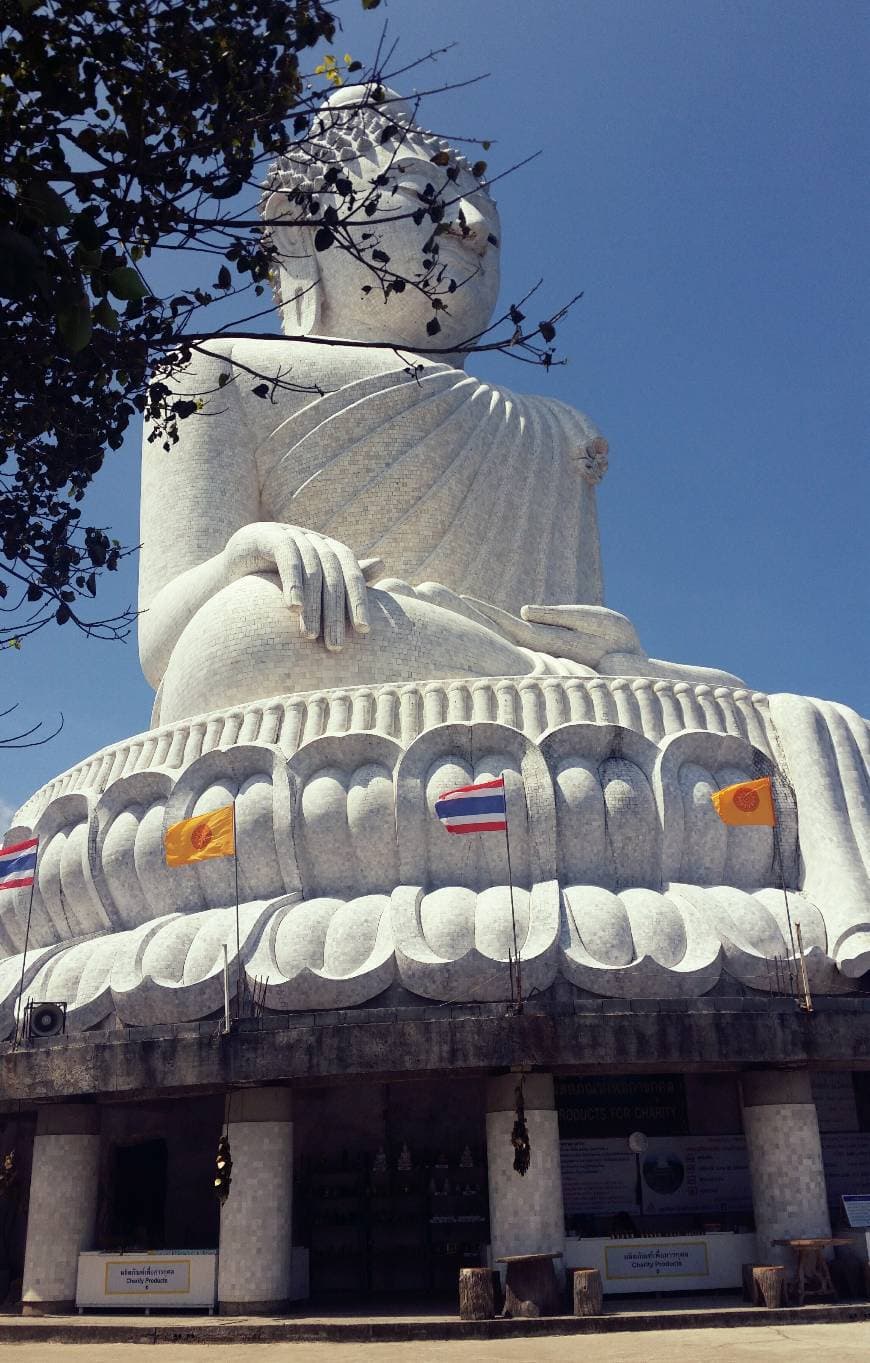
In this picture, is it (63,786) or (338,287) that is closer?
(63,786)

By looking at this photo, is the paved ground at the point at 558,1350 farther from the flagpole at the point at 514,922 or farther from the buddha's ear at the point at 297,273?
the buddha's ear at the point at 297,273

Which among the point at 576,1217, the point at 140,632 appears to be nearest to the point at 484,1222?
the point at 576,1217

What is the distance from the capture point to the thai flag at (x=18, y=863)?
13891mm

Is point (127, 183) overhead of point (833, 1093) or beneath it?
overhead

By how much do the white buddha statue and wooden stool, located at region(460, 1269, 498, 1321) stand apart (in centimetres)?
677

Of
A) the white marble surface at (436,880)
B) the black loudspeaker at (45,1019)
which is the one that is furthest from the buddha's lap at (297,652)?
the black loudspeaker at (45,1019)

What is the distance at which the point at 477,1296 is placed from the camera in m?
10.4

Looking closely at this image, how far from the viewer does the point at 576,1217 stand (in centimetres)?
1321

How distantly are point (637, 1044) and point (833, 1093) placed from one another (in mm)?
4240

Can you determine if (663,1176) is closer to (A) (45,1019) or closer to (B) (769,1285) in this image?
(B) (769,1285)

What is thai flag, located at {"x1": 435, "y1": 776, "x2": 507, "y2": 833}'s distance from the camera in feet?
40.7

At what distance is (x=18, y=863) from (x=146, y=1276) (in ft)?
14.6

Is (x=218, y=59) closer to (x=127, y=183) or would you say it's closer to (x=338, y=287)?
(x=127, y=183)

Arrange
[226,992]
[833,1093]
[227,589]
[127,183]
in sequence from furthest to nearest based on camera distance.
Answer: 1. [227,589]
2. [833,1093]
3. [226,992]
4. [127,183]
